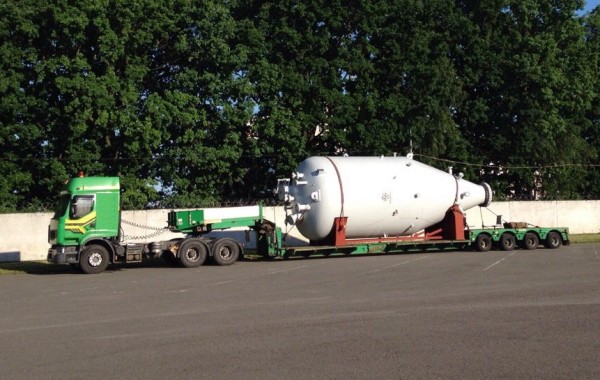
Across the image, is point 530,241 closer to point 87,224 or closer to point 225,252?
point 225,252

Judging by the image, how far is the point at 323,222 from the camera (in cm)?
2833

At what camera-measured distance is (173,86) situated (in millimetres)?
37219

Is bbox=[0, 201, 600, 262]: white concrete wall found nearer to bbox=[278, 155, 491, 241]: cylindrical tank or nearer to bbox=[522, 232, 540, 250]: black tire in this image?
bbox=[278, 155, 491, 241]: cylindrical tank

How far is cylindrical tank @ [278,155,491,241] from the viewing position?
28359 mm

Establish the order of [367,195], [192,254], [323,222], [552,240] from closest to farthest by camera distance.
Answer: [192,254] < [323,222] < [367,195] < [552,240]

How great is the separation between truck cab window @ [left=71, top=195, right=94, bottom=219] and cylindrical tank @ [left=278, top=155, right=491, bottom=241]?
7552 millimetres

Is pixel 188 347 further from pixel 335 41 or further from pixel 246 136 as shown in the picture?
pixel 335 41

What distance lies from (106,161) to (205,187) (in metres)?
5.07

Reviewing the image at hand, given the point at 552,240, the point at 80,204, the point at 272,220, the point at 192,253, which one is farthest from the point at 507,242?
the point at 80,204


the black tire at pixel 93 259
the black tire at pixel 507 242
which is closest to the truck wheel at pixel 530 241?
the black tire at pixel 507 242

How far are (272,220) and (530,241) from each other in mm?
11874

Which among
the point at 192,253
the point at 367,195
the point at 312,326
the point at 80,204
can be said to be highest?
the point at 367,195

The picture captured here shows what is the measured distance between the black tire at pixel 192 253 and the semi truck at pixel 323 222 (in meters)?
0.04

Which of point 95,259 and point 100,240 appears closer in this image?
point 95,259
